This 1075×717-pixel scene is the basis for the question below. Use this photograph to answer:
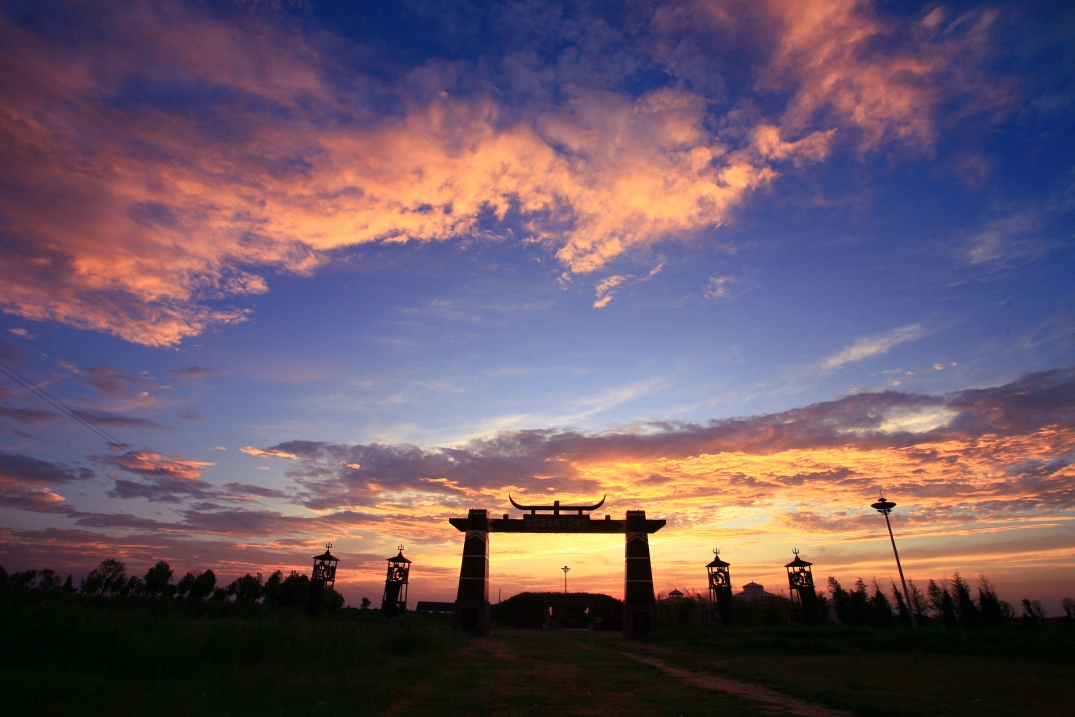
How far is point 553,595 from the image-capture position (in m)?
60.0

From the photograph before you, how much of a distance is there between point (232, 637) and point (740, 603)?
39.5 m

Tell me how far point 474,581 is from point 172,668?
23737 mm

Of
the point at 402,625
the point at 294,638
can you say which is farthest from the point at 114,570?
the point at 294,638

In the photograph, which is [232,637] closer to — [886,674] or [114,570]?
[886,674]

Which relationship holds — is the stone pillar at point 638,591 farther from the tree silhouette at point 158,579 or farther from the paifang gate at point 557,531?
the tree silhouette at point 158,579

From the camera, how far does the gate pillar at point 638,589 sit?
33.2 meters

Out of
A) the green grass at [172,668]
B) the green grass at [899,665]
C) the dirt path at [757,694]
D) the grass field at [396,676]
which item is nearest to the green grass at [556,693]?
the grass field at [396,676]

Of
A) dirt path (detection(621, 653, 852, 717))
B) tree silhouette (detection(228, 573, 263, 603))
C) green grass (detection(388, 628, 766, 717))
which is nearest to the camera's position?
green grass (detection(388, 628, 766, 717))

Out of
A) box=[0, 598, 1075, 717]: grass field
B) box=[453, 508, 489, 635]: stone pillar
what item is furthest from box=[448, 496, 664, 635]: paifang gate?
box=[0, 598, 1075, 717]: grass field

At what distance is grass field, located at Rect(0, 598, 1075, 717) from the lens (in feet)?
30.1

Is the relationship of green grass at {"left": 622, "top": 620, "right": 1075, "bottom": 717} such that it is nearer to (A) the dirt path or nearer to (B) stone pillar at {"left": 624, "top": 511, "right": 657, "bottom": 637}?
(A) the dirt path

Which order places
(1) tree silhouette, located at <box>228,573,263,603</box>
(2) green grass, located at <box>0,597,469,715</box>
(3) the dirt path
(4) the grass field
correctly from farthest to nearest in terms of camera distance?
(1) tree silhouette, located at <box>228,573,263,603</box>
(3) the dirt path
(4) the grass field
(2) green grass, located at <box>0,597,469,715</box>

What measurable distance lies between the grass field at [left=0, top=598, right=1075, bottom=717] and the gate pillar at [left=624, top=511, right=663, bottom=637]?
13.3 m

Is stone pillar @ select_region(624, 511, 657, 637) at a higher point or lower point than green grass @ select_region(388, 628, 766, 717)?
higher
